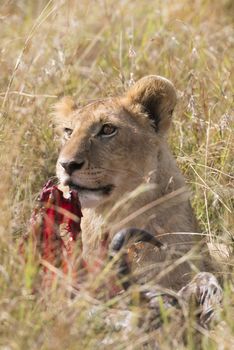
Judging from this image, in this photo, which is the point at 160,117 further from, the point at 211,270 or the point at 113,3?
the point at 113,3

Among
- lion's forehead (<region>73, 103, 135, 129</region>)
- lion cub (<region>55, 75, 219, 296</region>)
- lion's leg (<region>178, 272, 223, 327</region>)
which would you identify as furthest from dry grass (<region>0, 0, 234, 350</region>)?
lion's forehead (<region>73, 103, 135, 129</region>)

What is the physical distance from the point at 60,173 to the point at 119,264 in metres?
0.67

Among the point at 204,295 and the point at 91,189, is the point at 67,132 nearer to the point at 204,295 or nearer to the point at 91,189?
the point at 91,189

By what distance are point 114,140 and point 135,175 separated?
153 mm

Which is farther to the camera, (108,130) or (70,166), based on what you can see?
(108,130)

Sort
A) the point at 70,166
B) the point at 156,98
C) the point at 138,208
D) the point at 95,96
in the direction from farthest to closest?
1. the point at 95,96
2. the point at 156,98
3. the point at 138,208
4. the point at 70,166

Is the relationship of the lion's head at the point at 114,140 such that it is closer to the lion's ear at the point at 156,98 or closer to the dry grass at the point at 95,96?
the lion's ear at the point at 156,98

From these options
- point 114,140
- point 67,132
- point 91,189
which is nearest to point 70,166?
point 91,189

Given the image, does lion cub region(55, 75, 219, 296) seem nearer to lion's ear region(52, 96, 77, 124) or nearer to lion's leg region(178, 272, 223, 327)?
lion's ear region(52, 96, 77, 124)

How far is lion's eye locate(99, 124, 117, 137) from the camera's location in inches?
155

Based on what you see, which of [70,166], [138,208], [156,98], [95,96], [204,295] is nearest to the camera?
[204,295]

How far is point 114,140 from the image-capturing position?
12.8 feet

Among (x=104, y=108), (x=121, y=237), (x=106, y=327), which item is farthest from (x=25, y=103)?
(x=106, y=327)

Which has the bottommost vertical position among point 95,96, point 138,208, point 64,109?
point 95,96
